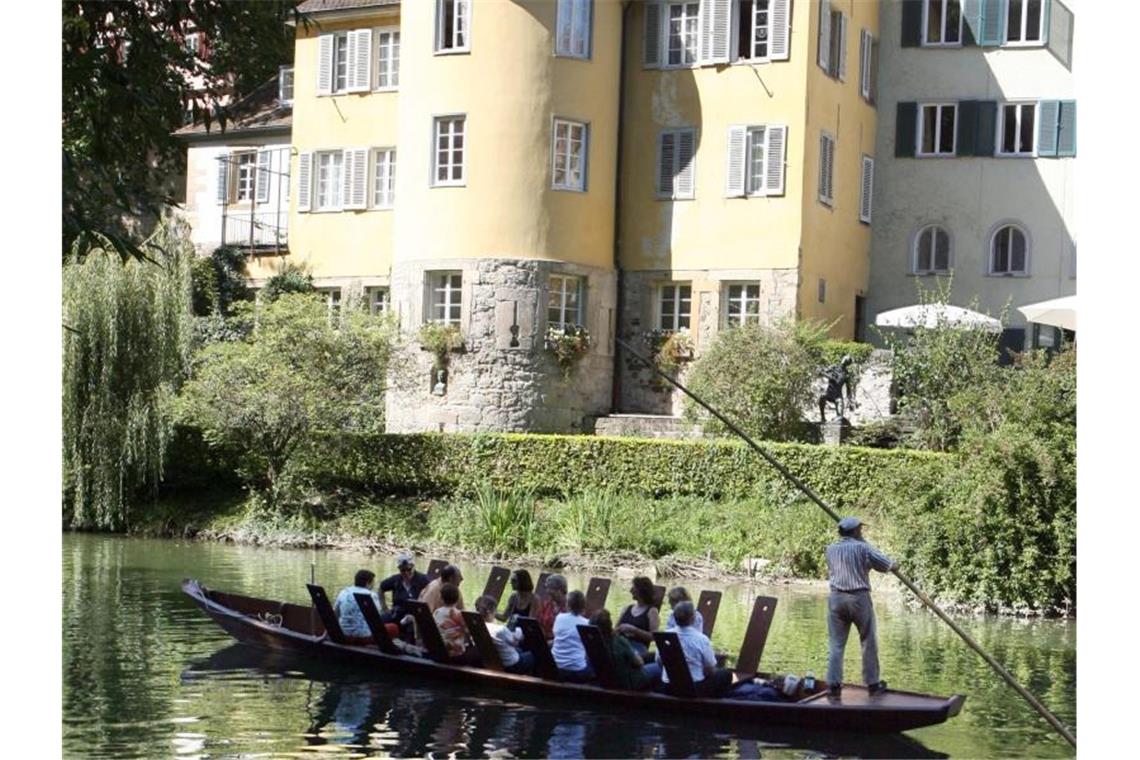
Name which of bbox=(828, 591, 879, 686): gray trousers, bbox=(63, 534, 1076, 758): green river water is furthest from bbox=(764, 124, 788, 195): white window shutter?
bbox=(828, 591, 879, 686): gray trousers

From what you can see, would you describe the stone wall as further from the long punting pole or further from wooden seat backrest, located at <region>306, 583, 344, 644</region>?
the long punting pole

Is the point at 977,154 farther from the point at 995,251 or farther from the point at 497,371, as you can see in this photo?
the point at 497,371

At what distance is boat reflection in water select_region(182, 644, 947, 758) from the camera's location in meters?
13.7

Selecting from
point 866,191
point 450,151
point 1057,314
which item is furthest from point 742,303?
point 1057,314

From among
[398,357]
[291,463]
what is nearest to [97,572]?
[291,463]

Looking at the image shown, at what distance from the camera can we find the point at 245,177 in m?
38.0

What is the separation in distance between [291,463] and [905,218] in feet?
41.3

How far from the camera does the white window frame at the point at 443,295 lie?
32.3 meters

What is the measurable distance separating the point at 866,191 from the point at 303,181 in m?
10.5

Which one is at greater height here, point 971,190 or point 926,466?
point 971,190
